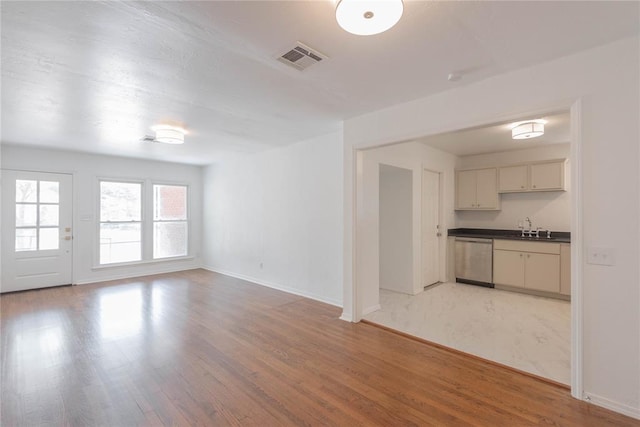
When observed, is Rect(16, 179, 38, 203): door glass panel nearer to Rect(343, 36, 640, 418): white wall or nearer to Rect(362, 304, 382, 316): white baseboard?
Rect(362, 304, 382, 316): white baseboard

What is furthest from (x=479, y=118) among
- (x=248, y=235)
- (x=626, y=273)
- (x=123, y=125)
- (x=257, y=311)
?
(x=248, y=235)

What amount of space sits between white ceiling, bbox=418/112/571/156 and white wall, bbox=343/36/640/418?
164 centimetres

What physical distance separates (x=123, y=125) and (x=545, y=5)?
4.69 meters

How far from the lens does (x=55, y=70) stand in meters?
2.48

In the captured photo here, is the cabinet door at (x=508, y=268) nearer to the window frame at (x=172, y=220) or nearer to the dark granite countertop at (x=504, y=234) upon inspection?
the dark granite countertop at (x=504, y=234)

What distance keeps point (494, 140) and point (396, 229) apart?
2.21m

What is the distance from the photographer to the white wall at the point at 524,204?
16.9ft

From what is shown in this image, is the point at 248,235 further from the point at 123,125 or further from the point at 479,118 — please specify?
the point at 479,118

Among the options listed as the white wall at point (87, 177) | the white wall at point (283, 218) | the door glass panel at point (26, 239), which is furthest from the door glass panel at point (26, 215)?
the white wall at point (283, 218)

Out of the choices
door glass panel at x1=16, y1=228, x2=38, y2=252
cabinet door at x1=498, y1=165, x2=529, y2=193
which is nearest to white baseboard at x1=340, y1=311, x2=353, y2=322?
cabinet door at x1=498, y1=165, x2=529, y2=193

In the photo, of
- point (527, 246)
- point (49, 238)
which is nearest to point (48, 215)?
point (49, 238)

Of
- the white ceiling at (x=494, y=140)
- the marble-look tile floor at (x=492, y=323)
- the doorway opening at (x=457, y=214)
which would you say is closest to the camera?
the marble-look tile floor at (x=492, y=323)

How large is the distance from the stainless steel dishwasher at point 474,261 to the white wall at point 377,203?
0.29 m

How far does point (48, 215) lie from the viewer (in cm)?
549
